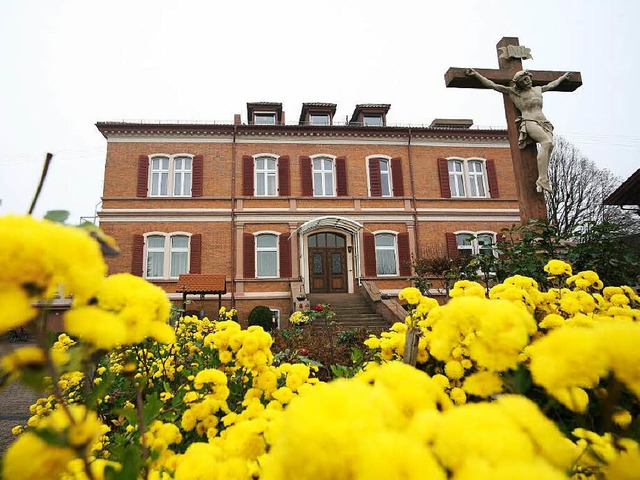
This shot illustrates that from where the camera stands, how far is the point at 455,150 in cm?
1886

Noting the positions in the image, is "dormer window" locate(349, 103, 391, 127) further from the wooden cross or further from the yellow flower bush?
the yellow flower bush

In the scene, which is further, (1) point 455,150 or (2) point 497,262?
(1) point 455,150

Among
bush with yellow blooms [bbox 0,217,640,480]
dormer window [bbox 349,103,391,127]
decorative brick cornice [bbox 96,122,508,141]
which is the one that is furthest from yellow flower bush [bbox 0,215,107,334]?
dormer window [bbox 349,103,391,127]

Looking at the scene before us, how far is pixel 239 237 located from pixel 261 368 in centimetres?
1535

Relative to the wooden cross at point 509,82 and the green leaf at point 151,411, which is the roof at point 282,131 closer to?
the wooden cross at point 509,82

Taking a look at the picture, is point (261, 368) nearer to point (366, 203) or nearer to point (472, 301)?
point (472, 301)

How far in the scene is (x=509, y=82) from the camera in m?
7.20

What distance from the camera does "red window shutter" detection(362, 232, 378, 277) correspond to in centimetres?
1695

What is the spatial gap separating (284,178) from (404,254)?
6.51 metres

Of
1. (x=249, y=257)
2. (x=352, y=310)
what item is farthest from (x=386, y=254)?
(x=249, y=257)

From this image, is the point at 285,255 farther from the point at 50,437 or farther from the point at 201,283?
the point at 50,437

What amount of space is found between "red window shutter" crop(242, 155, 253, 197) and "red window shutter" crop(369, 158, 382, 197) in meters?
5.61

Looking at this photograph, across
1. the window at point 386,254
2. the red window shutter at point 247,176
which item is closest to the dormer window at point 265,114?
the red window shutter at point 247,176

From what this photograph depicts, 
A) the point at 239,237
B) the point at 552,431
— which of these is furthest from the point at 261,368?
the point at 239,237
